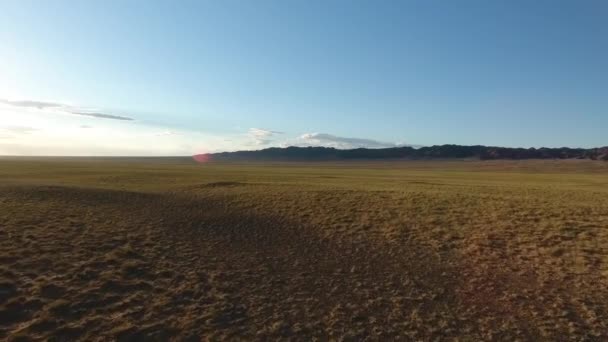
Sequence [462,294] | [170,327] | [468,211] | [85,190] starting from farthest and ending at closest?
[85,190] → [468,211] → [462,294] → [170,327]

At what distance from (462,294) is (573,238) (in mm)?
11297

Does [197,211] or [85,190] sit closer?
[197,211]

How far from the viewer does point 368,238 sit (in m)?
24.2

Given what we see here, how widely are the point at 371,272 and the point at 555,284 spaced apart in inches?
326

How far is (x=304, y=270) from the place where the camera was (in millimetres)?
18984

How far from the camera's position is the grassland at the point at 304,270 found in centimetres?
1347

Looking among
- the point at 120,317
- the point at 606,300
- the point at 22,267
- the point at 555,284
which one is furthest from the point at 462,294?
the point at 22,267

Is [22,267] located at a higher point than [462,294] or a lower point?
higher

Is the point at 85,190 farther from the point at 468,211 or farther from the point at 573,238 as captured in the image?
the point at 573,238

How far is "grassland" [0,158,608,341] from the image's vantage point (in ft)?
44.2

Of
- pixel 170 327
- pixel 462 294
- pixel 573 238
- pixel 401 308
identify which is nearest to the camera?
pixel 170 327

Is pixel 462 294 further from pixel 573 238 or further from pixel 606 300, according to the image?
pixel 573 238

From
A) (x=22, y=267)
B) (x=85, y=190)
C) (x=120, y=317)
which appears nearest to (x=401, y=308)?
(x=120, y=317)

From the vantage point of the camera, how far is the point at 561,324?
13852 millimetres
